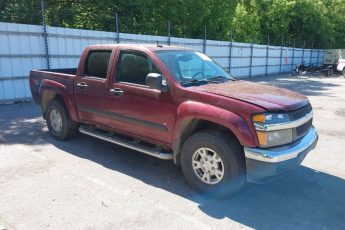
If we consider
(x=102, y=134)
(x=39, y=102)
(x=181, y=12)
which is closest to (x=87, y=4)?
(x=181, y=12)

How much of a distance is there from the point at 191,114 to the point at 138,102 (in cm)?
96

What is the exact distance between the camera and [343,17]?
43.7 metres

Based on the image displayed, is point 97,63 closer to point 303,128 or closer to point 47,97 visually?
point 47,97

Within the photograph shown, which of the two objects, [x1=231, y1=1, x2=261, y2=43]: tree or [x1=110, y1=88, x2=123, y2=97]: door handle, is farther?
[x1=231, y1=1, x2=261, y2=43]: tree

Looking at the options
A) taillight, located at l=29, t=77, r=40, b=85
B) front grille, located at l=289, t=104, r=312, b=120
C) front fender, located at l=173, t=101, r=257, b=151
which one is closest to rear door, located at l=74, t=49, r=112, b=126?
taillight, located at l=29, t=77, r=40, b=85

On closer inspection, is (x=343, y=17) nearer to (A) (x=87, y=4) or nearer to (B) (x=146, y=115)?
(A) (x=87, y=4)

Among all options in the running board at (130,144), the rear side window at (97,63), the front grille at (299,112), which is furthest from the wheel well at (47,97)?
the front grille at (299,112)

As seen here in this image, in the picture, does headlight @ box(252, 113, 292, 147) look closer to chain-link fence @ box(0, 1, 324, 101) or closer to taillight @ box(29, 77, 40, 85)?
taillight @ box(29, 77, 40, 85)

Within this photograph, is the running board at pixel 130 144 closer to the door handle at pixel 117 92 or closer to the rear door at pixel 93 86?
the rear door at pixel 93 86

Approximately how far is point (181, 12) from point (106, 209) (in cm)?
1972

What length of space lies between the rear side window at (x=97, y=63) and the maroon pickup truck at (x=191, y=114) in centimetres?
2

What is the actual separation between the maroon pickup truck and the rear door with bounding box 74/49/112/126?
2cm

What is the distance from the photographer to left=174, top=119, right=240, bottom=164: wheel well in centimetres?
434

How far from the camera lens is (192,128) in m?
4.48
